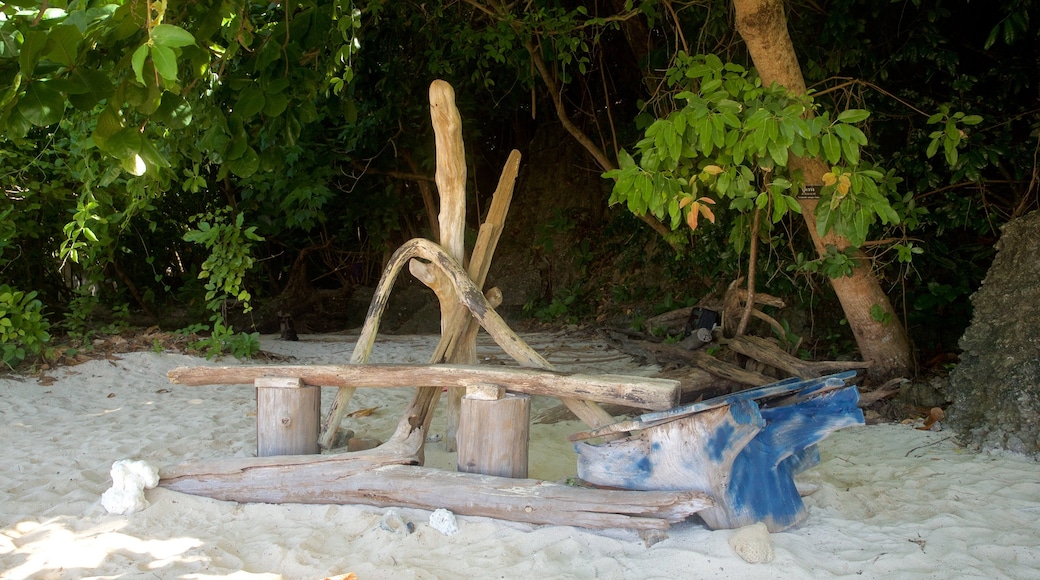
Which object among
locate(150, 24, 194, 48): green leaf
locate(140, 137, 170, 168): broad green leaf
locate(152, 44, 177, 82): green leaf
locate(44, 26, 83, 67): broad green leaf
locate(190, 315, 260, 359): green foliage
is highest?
locate(44, 26, 83, 67): broad green leaf

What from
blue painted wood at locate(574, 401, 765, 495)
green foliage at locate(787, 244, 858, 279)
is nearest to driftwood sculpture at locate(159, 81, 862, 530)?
blue painted wood at locate(574, 401, 765, 495)

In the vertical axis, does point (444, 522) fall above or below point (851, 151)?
below

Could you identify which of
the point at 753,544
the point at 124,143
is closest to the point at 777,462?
the point at 753,544

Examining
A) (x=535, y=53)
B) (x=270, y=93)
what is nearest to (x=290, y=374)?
(x=270, y=93)

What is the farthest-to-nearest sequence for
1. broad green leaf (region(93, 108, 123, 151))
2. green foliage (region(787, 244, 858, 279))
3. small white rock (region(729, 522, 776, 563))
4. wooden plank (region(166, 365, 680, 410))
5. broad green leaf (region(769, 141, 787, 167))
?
1. green foliage (region(787, 244, 858, 279))
2. broad green leaf (region(769, 141, 787, 167))
3. wooden plank (region(166, 365, 680, 410))
4. small white rock (region(729, 522, 776, 563))
5. broad green leaf (region(93, 108, 123, 151))

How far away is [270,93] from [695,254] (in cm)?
582

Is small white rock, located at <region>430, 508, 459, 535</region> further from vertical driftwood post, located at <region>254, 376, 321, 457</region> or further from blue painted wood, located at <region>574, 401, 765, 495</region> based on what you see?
vertical driftwood post, located at <region>254, 376, 321, 457</region>

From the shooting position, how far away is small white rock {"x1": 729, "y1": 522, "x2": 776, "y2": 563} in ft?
8.20

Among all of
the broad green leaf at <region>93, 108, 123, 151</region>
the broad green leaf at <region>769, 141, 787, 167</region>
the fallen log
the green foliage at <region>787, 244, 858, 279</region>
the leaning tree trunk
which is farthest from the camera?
the fallen log

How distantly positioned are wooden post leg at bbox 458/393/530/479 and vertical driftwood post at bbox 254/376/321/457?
85 cm

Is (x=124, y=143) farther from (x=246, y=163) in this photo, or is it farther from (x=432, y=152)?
(x=432, y=152)

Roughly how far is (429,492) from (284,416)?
0.90m

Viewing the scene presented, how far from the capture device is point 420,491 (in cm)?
301

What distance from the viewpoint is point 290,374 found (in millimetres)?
3402
